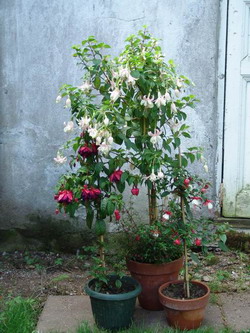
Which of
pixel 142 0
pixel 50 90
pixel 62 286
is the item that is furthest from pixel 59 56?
pixel 62 286

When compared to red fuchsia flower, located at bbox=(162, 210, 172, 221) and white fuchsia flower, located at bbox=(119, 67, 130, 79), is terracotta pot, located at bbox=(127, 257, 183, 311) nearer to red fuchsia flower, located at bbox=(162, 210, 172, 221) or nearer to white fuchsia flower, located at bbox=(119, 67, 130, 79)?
red fuchsia flower, located at bbox=(162, 210, 172, 221)

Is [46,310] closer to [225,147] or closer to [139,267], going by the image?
[139,267]

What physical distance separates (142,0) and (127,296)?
2681 millimetres

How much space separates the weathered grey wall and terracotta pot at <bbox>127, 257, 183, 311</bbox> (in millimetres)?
1344

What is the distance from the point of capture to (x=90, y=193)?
364 centimetres

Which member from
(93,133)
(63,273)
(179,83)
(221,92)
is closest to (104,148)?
(93,133)

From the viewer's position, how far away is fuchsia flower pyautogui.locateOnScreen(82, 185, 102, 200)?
3.63 metres

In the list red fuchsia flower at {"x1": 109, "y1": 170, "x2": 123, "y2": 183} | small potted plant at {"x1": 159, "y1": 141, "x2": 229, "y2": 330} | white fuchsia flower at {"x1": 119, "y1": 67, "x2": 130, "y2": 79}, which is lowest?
small potted plant at {"x1": 159, "y1": 141, "x2": 229, "y2": 330}

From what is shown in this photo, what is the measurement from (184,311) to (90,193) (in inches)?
40.5

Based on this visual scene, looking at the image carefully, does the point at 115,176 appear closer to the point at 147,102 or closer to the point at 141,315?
the point at 147,102

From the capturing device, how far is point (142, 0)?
496cm

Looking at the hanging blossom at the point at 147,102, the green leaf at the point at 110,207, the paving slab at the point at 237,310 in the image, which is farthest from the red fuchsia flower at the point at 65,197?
the paving slab at the point at 237,310

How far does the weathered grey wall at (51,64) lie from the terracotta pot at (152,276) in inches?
52.9

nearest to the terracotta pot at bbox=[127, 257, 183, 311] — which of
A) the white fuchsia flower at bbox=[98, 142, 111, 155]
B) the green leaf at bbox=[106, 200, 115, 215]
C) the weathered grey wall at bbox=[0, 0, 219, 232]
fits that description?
the green leaf at bbox=[106, 200, 115, 215]
